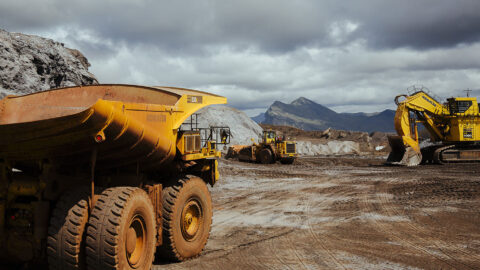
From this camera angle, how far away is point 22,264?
4574mm

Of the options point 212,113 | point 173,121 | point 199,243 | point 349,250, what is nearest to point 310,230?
point 349,250

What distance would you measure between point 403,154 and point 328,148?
2546 cm

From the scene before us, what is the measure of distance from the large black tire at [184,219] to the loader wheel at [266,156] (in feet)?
73.3

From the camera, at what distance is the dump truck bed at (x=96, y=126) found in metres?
3.88

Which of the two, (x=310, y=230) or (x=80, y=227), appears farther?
(x=310, y=230)

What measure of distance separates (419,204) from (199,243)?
7.81 meters

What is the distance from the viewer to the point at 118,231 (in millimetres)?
4199

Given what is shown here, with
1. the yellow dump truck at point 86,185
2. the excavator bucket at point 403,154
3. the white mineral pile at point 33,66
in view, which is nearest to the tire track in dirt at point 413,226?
the yellow dump truck at point 86,185

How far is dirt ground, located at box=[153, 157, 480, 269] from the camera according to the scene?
6105 mm

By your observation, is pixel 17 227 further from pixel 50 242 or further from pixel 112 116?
pixel 112 116

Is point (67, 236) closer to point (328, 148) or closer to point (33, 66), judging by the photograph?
point (33, 66)

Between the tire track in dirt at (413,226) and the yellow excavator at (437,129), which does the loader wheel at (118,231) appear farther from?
the yellow excavator at (437,129)

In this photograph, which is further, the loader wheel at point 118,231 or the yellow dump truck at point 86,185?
the loader wheel at point 118,231

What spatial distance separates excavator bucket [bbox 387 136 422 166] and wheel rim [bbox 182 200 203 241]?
2085 cm
